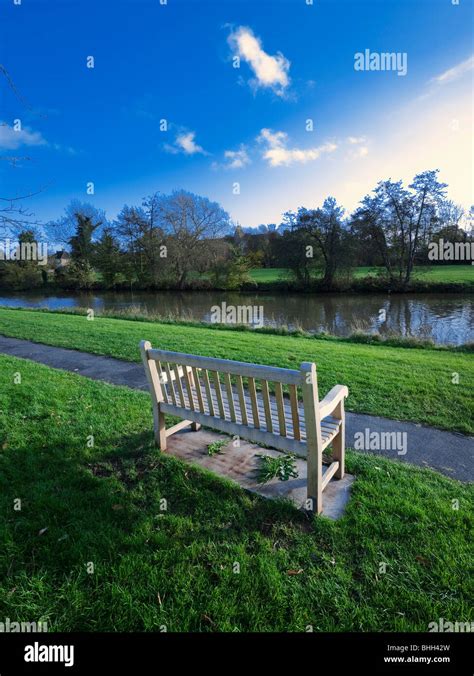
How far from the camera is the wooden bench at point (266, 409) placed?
269 centimetres

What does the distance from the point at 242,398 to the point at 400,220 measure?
34380 millimetres

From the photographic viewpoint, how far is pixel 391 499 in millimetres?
2965

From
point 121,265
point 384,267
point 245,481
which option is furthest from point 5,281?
point 245,481

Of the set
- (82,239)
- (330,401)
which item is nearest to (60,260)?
(82,239)

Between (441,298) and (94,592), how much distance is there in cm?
3005

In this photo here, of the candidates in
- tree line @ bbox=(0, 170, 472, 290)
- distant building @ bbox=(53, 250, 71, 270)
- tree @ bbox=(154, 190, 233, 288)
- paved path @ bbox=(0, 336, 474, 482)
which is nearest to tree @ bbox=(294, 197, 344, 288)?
tree line @ bbox=(0, 170, 472, 290)

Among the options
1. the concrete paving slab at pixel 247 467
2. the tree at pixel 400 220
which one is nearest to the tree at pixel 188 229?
→ the tree at pixel 400 220

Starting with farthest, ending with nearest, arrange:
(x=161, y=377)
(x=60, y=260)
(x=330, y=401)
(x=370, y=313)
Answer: (x=60, y=260) → (x=370, y=313) → (x=161, y=377) → (x=330, y=401)

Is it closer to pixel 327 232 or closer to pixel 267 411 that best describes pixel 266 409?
pixel 267 411

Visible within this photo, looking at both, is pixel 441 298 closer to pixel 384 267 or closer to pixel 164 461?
pixel 384 267

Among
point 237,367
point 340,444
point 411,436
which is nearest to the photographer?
point 237,367

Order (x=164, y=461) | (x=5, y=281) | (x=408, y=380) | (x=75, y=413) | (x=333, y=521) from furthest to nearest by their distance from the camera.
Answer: (x=5, y=281), (x=408, y=380), (x=75, y=413), (x=164, y=461), (x=333, y=521)

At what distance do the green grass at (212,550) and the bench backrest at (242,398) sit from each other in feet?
1.81

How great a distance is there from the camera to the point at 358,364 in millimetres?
7352
